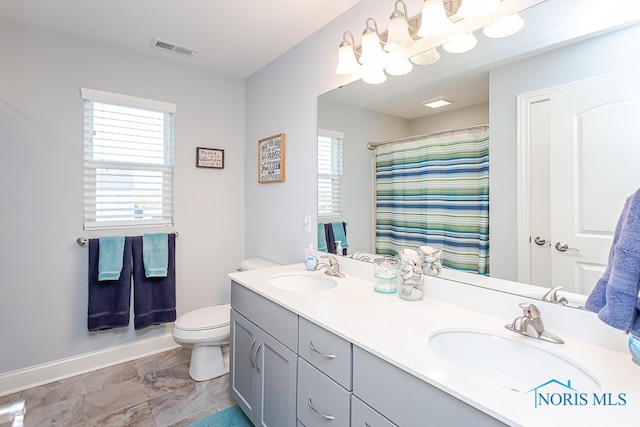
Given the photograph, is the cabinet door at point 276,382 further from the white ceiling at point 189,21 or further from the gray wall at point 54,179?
the white ceiling at point 189,21

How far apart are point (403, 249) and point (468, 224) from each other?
1.17ft

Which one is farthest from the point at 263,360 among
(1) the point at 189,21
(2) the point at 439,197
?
(1) the point at 189,21

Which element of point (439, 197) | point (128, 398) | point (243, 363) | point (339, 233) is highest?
point (439, 197)

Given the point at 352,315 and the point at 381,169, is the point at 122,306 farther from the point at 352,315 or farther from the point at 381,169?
the point at 381,169

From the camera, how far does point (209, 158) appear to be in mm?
2750

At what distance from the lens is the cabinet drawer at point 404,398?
730mm

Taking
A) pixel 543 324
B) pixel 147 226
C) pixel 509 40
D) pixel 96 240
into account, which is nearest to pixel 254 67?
pixel 147 226

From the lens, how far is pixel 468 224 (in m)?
1.34

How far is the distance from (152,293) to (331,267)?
1536 mm

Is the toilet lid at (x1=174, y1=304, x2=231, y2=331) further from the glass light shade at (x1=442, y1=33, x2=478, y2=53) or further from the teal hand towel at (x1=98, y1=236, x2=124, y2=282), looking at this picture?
the glass light shade at (x1=442, y1=33, x2=478, y2=53)

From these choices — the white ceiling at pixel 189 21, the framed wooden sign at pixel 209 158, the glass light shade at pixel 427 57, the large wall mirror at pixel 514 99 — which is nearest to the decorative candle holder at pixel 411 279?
the large wall mirror at pixel 514 99

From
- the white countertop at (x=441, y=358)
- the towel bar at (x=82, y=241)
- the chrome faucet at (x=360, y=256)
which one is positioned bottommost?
the white countertop at (x=441, y=358)

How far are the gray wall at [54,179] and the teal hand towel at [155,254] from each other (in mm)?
149

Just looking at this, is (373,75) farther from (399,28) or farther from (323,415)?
(323,415)
